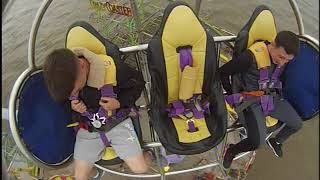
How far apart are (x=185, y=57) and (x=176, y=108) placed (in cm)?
23

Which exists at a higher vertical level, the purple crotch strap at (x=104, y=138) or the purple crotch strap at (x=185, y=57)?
the purple crotch strap at (x=185, y=57)

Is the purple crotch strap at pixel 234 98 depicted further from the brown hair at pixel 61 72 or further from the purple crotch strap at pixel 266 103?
the brown hair at pixel 61 72

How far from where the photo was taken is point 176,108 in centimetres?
176

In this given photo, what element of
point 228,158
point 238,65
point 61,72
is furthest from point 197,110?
point 61,72

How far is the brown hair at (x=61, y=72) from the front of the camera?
137 cm

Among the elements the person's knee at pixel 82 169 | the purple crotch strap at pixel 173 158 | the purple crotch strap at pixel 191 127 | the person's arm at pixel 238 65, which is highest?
the person's arm at pixel 238 65

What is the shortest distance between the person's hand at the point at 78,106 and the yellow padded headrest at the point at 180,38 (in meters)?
0.35

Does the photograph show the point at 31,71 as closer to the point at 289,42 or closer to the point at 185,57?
the point at 185,57

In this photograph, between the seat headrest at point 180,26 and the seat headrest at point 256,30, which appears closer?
the seat headrest at point 180,26

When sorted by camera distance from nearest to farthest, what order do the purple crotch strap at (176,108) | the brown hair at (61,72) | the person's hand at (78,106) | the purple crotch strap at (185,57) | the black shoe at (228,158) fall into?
the brown hair at (61,72) → the person's hand at (78,106) → the purple crotch strap at (185,57) → the purple crotch strap at (176,108) → the black shoe at (228,158)

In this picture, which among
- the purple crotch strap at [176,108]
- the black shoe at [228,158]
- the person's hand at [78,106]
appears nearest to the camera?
the person's hand at [78,106]

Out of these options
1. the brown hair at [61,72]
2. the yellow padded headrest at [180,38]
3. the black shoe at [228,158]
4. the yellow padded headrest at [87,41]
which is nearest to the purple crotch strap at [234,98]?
the yellow padded headrest at [180,38]

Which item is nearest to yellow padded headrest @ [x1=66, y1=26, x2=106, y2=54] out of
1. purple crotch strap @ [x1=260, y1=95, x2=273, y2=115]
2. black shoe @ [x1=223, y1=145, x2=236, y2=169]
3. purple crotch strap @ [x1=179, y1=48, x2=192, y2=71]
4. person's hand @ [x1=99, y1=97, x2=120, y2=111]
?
person's hand @ [x1=99, y1=97, x2=120, y2=111]

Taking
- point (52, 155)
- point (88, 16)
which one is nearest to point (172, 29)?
point (52, 155)
